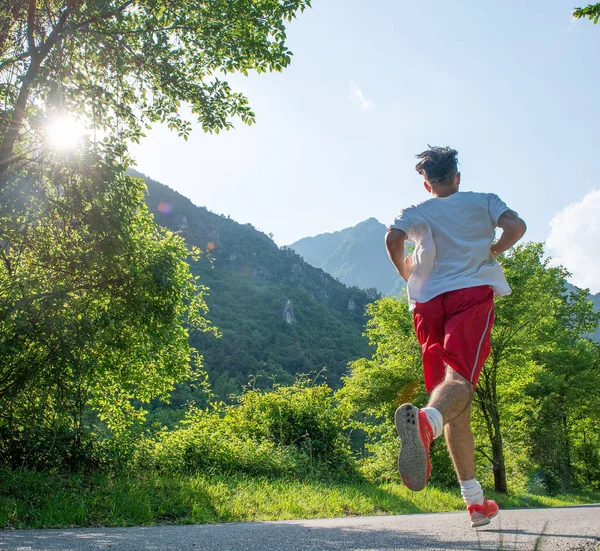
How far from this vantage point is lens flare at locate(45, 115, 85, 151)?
7.55m

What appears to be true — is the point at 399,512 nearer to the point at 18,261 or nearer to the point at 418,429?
the point at 418,429

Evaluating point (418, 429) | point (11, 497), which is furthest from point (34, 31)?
point (418, 429)

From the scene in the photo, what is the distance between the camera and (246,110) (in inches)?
353

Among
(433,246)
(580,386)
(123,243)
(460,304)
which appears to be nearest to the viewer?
(460,304)

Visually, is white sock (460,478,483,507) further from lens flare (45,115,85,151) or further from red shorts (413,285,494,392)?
lens flare (45,115,85,151)

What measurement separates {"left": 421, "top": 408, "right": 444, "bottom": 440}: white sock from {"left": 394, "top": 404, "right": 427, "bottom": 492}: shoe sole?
118mm

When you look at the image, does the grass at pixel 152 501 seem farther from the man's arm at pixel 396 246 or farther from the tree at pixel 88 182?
the man's arm at pixel 396 246

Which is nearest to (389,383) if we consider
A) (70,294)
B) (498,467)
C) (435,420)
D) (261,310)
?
(498,467)

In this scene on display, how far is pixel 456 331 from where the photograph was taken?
2.60 meters

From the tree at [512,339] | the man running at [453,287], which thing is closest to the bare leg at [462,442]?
the man running at [453,287]

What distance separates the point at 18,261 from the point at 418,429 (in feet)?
24.1

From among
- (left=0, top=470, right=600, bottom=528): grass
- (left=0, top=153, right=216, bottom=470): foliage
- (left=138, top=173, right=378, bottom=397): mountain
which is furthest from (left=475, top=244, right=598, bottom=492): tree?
(left=0, top=153, right=216, bottom=470): foliage

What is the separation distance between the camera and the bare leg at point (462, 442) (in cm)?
260

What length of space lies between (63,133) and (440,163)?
21.8 ft
